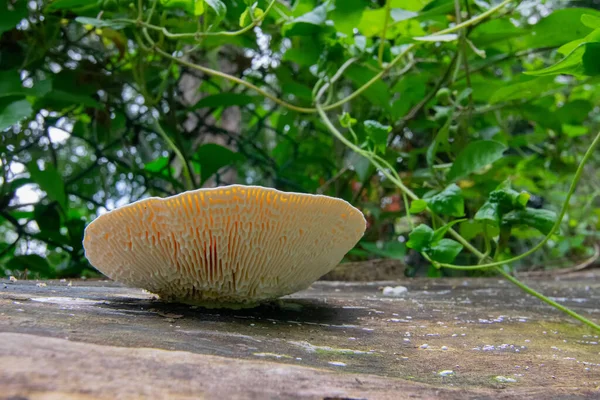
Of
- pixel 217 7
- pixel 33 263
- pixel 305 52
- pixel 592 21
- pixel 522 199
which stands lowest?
pixel 33 263

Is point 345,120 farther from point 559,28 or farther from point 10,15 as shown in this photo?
point 10,15

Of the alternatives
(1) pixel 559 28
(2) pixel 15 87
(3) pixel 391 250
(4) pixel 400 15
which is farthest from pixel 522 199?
(2) pixel 15 87

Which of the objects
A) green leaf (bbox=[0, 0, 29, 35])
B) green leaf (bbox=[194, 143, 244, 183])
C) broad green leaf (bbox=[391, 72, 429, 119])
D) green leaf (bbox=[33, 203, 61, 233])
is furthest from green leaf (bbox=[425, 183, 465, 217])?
green leaf (bbox=[33, 203, 61, 233])

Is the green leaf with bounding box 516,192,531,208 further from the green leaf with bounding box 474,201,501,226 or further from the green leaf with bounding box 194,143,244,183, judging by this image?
the green leaf with bounding box 194,143,244,183

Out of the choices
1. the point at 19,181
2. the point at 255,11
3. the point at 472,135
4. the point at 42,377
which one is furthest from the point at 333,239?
the point at 472,135

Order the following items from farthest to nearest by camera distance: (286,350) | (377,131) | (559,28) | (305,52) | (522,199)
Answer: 1. (305,52)
2. (559,28)
3. (377,131)
4. (522,199)
5. (286,350)

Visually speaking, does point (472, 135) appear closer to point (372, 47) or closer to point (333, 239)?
point (372, 47)
